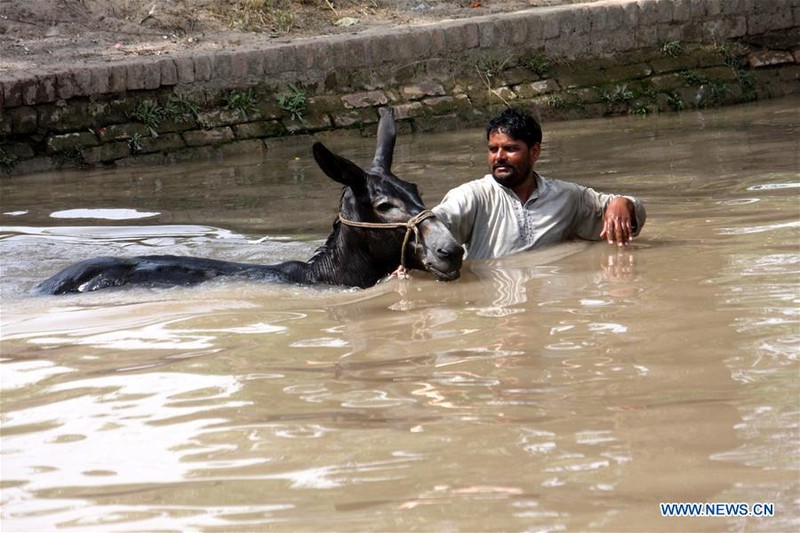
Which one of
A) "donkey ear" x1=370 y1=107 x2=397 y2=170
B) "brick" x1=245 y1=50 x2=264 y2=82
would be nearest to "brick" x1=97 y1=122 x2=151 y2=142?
"brick" x1=245 y1=50 x2=264 y2=82

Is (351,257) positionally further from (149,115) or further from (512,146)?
(149,115)

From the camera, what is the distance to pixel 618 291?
623 cm

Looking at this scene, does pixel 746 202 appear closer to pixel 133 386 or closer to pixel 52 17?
pixel 133 386

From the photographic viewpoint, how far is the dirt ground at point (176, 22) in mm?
13961

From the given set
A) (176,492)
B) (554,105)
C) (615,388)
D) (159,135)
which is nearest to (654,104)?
(554,105)

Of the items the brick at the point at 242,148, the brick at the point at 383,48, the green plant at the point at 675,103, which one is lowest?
the brick at the point at 242,148

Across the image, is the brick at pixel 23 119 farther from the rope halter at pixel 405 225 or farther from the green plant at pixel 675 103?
the green plant at pixel 675 103

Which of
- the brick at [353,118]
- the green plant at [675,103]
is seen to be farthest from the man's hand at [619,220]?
the green plant at [675,103]

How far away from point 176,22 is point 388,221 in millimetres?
9362

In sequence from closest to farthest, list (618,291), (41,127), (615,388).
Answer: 1. (615,388)
2. (618,291)
3. (41,127)

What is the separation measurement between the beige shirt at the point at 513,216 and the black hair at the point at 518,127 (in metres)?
0.31

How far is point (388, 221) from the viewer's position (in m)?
6.74

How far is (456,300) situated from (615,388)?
2071 millimetres

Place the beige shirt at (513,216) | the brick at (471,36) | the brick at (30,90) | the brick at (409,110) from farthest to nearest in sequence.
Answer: the brick at (471,36)
the brick at (409,110)
the brick at (30,90)
the beige shirt at (513,216)
